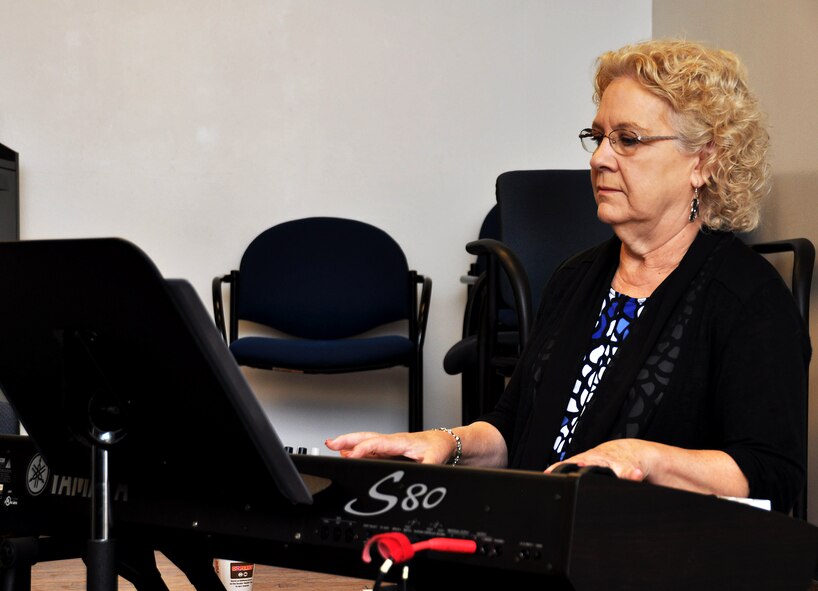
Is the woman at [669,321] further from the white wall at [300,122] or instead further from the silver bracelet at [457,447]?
the white wall at [300,122]

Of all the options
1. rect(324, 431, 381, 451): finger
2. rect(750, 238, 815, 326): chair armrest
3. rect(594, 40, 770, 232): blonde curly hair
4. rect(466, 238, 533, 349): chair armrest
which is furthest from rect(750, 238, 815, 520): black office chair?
rect(324, 431, 381, 451): finger

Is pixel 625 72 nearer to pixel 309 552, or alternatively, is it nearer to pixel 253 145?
pixel 309 552

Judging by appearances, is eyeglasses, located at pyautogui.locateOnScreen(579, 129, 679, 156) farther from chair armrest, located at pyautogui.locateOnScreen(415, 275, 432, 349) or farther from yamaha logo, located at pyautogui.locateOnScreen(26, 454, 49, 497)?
chair armrest, located at pyautogui.locateOnScreen(415, 275, 432, 349)

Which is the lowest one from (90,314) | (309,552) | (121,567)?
(121,567)

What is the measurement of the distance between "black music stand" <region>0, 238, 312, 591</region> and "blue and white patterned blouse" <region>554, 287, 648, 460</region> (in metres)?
0.67

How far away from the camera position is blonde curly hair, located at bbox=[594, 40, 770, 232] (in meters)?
1.51

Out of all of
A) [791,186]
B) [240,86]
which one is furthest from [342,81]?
[791,186]

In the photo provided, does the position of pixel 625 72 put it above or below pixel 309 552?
above

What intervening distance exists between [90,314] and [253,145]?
3.37 meters

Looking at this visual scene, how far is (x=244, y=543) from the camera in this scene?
1.03 metres

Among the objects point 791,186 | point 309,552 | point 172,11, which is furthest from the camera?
point 172,11

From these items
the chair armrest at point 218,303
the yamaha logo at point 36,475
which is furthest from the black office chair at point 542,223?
the yamaha logo at point 36,475

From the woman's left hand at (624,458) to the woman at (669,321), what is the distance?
0.09 metres

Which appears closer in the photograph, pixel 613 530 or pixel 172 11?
pixel 613 530
